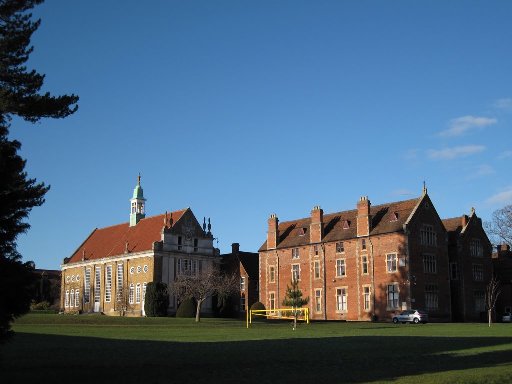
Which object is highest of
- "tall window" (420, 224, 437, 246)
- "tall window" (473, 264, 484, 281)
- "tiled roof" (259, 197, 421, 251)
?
"tiled roof" (259, 197, 421, 251)

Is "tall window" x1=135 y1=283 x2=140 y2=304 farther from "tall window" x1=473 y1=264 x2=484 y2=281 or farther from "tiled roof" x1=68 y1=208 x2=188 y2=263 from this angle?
"tall window" x1=473 y1=264 x2=484 y2=281

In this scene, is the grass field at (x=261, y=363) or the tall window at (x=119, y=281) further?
the tall window at (x=119, y=281)

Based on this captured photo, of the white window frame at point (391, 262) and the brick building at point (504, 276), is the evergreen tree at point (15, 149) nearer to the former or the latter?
the white window frame at point (391, 262)

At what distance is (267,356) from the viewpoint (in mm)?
20859

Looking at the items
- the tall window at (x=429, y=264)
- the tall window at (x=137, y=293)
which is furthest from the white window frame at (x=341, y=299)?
the tall window at (x=137, y=293)

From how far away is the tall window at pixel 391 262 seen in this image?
2544 inches

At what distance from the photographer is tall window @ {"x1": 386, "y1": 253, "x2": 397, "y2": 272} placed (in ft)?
212

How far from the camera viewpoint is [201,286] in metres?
63.9

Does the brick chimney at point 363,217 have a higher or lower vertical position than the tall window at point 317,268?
higher

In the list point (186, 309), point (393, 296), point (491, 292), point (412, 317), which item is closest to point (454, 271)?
point (491, 292)

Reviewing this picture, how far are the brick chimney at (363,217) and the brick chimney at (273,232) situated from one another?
12.8 metres

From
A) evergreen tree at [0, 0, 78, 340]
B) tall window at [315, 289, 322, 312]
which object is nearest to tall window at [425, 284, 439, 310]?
tall window at [315, 289, 322, 312]

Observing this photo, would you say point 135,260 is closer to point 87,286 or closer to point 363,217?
point 87,286

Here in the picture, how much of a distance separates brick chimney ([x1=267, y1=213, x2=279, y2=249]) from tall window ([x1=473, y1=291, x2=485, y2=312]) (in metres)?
23.6
